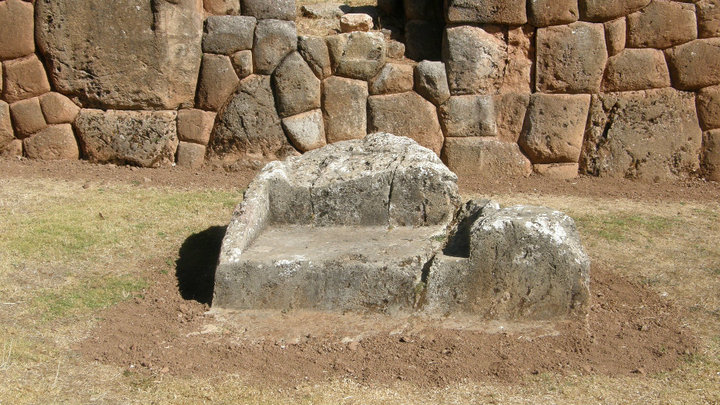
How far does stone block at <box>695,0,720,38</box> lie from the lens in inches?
306

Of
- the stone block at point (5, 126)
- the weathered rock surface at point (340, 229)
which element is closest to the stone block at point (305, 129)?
the weathered rock surface at point (340, 229)

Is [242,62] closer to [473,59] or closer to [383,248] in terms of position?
[473,59]

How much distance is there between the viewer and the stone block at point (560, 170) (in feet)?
26.5

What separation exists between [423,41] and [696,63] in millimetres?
2560

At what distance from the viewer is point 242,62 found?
7.90 metres

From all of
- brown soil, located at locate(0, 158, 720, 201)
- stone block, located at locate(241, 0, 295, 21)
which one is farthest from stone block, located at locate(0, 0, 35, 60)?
stone block, located at locate(241, 0, 295, 21)

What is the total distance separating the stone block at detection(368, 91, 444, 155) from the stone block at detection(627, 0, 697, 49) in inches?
79.6

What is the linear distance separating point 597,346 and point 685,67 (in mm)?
4226

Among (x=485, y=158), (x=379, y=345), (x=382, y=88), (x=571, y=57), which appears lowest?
(x=379, y=345)

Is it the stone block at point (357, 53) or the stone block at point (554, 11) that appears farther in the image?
the stone block at point (357, 53)

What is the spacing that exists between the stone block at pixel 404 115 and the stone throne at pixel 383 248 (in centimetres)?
206

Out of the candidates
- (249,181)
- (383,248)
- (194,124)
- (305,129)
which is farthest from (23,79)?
(383,248)

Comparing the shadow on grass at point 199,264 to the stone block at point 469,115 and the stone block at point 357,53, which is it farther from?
the stone block at point 469,115

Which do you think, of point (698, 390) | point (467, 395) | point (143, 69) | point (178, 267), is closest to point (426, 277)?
point (467, 395)
